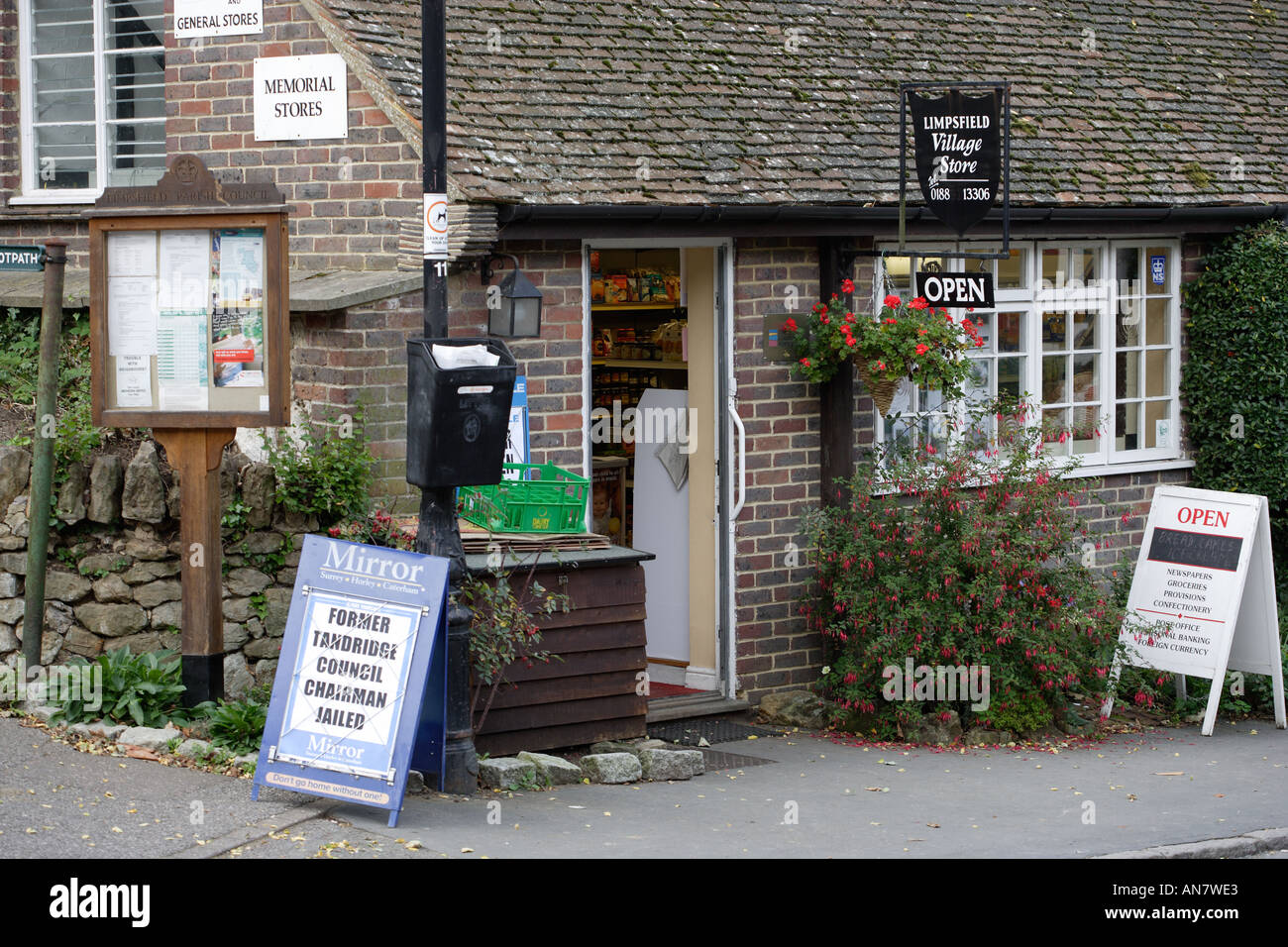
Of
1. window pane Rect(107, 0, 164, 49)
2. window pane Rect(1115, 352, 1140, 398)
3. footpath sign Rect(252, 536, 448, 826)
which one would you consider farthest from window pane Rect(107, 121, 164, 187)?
window pane Rect(1115, 352, 1140, 398)

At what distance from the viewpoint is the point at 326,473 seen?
8516 millimetres

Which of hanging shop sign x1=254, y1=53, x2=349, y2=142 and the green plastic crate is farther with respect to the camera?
hanging shop sign x1=254, y1=53, x2=349, y2=142

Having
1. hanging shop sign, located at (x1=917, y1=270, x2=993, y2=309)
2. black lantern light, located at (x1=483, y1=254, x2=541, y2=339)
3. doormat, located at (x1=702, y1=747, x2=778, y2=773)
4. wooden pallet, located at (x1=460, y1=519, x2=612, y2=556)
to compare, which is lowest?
doormat, located at (x1=702, y1=747, x2=778, y2=773)

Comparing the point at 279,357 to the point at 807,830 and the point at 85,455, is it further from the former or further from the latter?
the point at 807,830

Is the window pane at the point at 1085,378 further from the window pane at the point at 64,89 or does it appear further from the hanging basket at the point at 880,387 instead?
the window pane at the point at 64,89

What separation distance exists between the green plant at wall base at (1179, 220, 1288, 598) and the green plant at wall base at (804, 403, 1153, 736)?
9.85 feet

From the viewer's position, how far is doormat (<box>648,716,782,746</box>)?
978cm

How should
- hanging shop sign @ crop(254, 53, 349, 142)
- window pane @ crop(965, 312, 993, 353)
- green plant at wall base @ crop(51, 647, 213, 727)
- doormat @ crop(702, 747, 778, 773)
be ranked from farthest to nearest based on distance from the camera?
1. window pane @ crop(965, 312, 993, 353)
2. hanging shop sign @ crop(254, 53, 349, 142)
3. doormat @ crop(702, 747, 778, 773)
4. green plant at wall base @ crop(51, 647, 213, 727)

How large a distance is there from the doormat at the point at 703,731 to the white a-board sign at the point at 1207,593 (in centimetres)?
235

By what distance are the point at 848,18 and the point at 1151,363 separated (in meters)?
3.66

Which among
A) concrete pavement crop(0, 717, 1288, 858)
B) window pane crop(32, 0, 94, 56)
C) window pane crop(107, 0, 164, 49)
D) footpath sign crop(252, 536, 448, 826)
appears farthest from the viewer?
window pane crop(32, 0, 94, 56)

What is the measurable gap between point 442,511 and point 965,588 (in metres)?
3.68

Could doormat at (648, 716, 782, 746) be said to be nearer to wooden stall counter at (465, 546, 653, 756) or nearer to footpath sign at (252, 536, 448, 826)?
wooden stall counter at (465, 546, 653, 756)

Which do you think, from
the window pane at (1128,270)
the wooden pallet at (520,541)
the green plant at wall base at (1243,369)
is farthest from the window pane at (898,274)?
the wooden pallet at (520,541)
